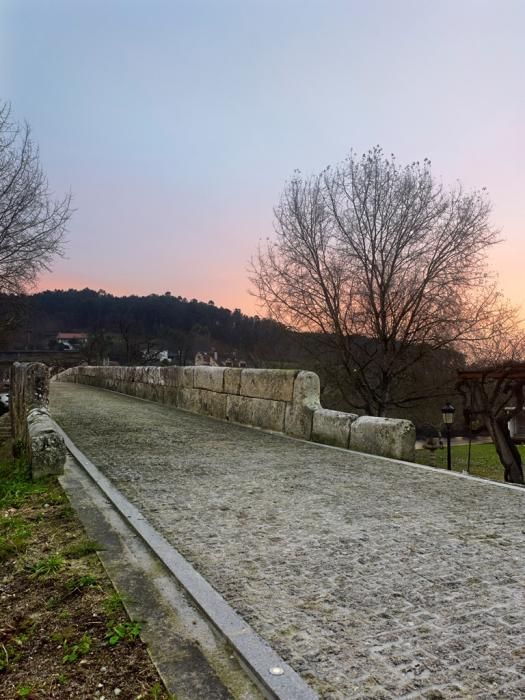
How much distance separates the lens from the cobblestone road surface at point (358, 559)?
1.88m

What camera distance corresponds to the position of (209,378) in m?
10.3

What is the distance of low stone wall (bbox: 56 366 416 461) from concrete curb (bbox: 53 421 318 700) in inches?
134

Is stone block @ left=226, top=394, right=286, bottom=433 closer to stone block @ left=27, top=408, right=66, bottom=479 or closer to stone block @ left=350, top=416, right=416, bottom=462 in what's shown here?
stone block @ left=350, top=416, right=416, bottom=462

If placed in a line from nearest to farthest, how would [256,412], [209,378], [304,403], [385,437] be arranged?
[385,437], [304,403], [256,412], [209,378]

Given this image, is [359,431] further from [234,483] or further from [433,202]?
[433,202]

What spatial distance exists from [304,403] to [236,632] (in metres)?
5.34

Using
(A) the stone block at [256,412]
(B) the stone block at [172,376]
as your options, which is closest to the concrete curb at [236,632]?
(A) the stone block at [256,412]

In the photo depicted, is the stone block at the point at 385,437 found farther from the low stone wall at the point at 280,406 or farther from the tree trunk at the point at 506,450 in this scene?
the tree trunk at the point at 506,450

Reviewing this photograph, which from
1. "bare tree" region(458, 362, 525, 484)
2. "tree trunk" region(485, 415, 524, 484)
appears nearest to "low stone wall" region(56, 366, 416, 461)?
"bare tree" region(458, 362, 525, 484)

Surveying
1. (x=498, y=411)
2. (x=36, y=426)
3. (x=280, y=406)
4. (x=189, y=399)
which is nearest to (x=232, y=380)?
(x=280, y=406)

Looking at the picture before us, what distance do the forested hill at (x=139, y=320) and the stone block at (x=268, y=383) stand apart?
3702cm

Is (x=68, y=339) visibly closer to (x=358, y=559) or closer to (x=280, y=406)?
(x=280, y=406)

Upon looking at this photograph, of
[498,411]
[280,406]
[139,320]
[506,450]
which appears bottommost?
[506,450]

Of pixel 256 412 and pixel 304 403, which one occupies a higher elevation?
pixel 304 403
